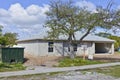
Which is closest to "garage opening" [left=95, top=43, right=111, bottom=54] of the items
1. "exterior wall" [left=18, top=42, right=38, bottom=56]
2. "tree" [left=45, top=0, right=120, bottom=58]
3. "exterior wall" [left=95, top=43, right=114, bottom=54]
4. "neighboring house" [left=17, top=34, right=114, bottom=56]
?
"exterior wall" [left=95, top=43, right=114, bottom=54]

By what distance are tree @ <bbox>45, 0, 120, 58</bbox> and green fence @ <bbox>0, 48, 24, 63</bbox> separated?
448 cm

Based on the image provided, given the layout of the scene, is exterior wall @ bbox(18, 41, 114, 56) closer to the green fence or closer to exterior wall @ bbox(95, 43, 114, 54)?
exterior wall @ bbox(95, 43, 114, 54)

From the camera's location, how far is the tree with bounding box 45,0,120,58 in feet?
85.9

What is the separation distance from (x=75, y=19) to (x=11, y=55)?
773 centimetres

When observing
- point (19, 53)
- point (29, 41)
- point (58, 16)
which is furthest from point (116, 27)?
point (29, 41)

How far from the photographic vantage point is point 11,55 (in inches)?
945

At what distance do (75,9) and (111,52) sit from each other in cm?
2049

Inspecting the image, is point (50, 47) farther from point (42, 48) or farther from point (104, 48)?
point (104, 48)

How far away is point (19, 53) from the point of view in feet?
80.6

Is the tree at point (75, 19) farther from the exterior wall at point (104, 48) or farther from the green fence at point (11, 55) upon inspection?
the exterior wall at point (104, 48)

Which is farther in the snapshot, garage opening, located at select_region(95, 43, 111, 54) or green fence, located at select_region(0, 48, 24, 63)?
garage opening, located at select_region(95, 43, 111, 54)

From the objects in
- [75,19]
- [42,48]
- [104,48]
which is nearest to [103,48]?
[104,48]

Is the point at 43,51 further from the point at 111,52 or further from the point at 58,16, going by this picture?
the point at 111,52

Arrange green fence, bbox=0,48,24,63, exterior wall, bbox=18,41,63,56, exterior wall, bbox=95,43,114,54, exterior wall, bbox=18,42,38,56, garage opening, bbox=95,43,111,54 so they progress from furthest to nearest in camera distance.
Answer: garage opening, bbox=95,43,111,54 < exterior wall, bbox=95,43,114,54 < exterior wall, bbox=18,42,38,56 < exterior wall, bbox=18,41,63,56 < green fence, bbox=0,48,24,63
